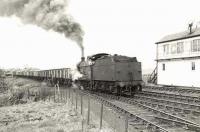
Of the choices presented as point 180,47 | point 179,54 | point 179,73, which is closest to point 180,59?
point 179,54

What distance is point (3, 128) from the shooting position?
410 inches

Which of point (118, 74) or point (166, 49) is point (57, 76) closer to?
point (166, 49)

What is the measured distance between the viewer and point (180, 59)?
28.9m

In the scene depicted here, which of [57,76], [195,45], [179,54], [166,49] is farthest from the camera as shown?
[166,49]

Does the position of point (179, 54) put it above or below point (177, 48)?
below

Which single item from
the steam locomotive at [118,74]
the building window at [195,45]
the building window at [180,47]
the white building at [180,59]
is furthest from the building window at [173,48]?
the steam locomotive at [118,74]

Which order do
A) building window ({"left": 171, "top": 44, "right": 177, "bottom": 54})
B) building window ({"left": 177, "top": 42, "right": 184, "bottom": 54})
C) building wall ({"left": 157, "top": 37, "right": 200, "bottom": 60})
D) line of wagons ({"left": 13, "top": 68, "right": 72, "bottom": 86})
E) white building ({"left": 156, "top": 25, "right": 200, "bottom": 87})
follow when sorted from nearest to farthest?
line of wagons ({"left": 13, "top": 68, "right": 72, "bottom": 86}), white building ({"left": 156, "top": 25, "right": 200, "bottom": 87}), building wall ({"left": 157, "top": 37, "right": 200, "bottom": 60}), building window ({"left": 177, "top": 42, "right": 184, "bottom": 54}), building window ({"left": 171, "top": 44, "right": 177, "bottom": 54})

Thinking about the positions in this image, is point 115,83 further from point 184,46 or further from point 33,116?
point 184,46

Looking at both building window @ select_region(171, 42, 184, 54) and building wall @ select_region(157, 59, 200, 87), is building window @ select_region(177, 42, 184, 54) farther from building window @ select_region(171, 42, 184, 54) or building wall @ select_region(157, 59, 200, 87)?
building wall @ select_region(157, 59, 200, 87)

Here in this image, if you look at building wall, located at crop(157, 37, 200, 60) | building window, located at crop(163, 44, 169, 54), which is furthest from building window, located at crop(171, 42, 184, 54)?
building window, located at crop(163, 44, 169, 54)

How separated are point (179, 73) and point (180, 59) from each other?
1577 millimetres

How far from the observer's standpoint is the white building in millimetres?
26672

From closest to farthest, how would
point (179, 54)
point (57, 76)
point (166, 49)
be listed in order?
point (179, 54) < point (57, 76) < point (166, 49)

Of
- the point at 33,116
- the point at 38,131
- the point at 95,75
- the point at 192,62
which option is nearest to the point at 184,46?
the point at 192,62
